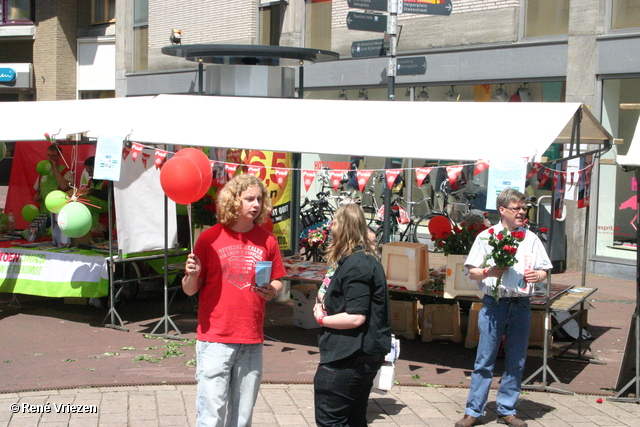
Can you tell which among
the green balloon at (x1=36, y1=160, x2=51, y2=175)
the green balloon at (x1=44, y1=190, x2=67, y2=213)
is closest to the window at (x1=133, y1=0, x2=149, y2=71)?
the green balloon at (x1=36, y1=160, x2=51, y2=175)

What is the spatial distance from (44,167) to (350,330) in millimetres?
7604

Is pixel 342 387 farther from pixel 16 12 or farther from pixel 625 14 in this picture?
pixel 16 12

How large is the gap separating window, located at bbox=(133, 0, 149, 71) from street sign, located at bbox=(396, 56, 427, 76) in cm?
1332

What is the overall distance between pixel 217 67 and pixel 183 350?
4.73 meters

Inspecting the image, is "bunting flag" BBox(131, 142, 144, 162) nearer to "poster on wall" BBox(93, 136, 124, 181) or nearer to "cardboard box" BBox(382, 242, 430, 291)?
"poster on wall" BBox(93, 136, 124, 181)

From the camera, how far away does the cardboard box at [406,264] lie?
24.4ft

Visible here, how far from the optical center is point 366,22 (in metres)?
9.44

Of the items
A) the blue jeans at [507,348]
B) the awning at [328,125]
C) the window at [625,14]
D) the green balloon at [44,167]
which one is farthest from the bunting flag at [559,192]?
the green balloon at [44,167]

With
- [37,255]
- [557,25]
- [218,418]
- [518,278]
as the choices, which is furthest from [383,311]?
[557,25]

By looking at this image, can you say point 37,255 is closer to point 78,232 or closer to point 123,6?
point 78,232

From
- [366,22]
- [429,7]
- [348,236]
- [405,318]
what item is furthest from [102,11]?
[348,236]

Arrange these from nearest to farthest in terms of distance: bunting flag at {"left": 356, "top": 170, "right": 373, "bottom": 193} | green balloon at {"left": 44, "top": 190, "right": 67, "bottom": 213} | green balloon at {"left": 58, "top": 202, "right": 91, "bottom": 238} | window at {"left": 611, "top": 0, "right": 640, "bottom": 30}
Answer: bunting flag at {"left": 356, "top": 170, "right": 373, "bottom": 193}
green balloon at {"left": 58, "top": 202, "right": 91, "bottom": 238}
green balloon at {"left": 44, "top": 190, "right": 67, "bottom": 213}
window at {"left": 611, "top": 0, "right": 640, "bottom": 30}

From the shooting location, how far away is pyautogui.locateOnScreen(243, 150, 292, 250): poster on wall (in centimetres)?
973

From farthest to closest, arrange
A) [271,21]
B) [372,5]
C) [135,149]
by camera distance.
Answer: [271,21], [372,5], [135,149]
